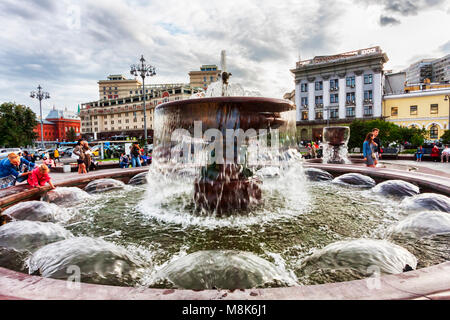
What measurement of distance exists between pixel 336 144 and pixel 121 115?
76134mm

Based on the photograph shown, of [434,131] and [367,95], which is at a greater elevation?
[367,95]

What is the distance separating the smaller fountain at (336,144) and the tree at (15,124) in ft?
148

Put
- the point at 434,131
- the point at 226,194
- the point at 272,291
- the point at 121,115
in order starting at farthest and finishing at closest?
the point at 121,115 < the point at 434,131 < the point at 226,194 < the point at 272,291

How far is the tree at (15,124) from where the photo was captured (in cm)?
3762

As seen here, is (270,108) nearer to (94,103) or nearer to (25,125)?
(25,125)

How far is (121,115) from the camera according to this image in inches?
3029

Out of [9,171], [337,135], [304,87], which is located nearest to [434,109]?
[304,87]

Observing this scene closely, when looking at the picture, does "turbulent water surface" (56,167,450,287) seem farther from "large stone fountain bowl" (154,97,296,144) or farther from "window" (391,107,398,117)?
"window" (391,107,398,117)

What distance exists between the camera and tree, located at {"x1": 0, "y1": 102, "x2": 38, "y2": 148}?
3762 cm

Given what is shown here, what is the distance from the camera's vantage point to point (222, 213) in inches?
160

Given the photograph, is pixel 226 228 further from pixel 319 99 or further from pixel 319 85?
pixel 319 85

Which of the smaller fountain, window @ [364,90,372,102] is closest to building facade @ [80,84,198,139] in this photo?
window @ [364,90,372,102]
